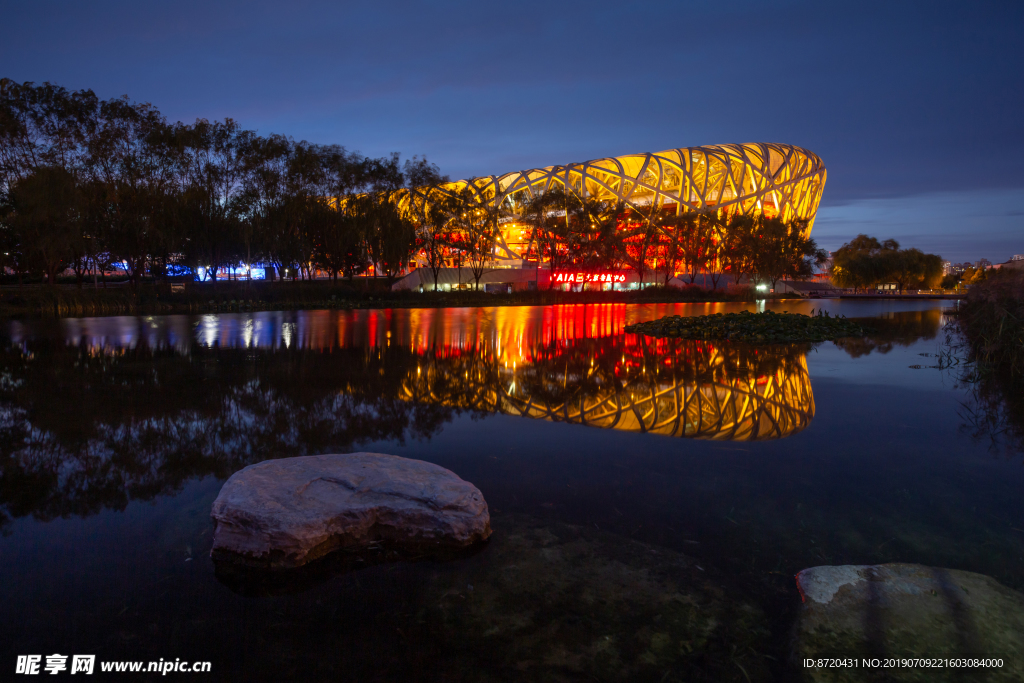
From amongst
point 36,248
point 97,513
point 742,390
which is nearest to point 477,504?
point 97,513

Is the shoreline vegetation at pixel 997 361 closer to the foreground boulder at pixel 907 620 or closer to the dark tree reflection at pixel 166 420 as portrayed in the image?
the foreground boulder at pixel 907 620

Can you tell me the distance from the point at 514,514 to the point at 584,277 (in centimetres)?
4349

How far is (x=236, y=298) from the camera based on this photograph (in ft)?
94.9

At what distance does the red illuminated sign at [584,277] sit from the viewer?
1858 inches

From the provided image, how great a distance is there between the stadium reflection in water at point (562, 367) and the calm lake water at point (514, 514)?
0.08 meters

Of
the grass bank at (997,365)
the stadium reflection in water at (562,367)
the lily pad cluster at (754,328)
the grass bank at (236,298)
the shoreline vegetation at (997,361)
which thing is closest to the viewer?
the grass bank at (997,365)

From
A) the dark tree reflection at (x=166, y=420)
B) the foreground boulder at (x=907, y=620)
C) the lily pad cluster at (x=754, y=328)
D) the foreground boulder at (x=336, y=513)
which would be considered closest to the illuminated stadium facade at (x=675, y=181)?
the lily pad cluster at (x=754, y=328)

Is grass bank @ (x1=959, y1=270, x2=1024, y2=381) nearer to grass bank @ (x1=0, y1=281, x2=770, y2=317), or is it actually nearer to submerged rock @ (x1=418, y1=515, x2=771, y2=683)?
submerged rock @ (x1=418, y1=515, x2=771, y2=683)

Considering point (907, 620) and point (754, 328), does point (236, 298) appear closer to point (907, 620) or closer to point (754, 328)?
point (754, 328)

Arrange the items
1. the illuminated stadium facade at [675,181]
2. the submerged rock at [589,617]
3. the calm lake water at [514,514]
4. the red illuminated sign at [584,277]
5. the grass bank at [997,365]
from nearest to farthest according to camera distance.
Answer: the submerged rock at [589,617], the calm lake water at [514,514], the grass bank at [997,365], the red illuminated sign at [584,277], the illuminated stadium facade at [675,181]

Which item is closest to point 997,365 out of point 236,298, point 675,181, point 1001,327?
point 1001,327

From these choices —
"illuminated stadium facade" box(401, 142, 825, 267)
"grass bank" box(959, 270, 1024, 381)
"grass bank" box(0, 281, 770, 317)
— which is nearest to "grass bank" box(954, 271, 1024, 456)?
A: "grass bank" box(959, 270, 1024, 381)

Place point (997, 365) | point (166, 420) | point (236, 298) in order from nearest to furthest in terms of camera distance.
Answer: point (166, 420)
point (997, 365)
point (236, 298)

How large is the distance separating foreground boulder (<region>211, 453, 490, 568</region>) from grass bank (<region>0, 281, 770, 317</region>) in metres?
24.1
